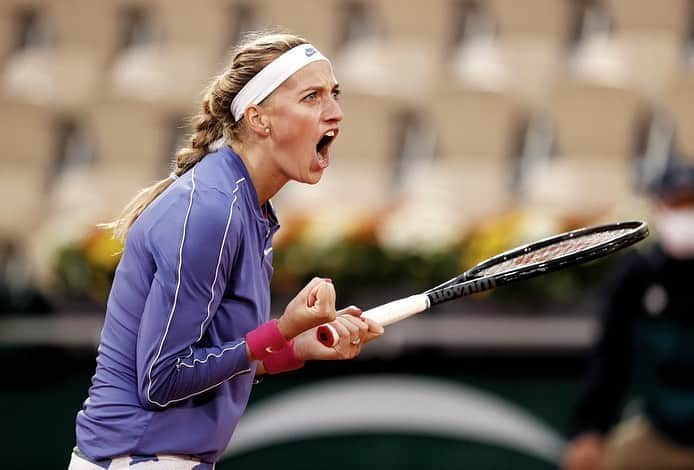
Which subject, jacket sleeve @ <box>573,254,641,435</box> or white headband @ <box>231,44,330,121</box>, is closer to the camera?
white headband @ <box>231,44,330,121</box>

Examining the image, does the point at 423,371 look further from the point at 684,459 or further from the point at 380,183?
the point at 380,183

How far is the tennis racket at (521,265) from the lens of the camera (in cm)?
229

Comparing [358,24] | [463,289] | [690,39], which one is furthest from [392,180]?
[463,289]

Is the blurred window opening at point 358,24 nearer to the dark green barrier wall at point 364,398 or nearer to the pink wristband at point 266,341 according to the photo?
the dark green barrier wall at point 364,398

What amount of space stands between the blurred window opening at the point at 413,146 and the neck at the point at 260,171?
4.12 meters

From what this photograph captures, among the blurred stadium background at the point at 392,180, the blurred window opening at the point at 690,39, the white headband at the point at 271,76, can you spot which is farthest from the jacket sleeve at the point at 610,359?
the white headband at the point at 271,76

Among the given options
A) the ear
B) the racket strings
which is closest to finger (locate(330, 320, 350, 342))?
the ear

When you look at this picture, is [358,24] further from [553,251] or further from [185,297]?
[185,297]

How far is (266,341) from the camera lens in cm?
208

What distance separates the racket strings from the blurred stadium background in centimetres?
203

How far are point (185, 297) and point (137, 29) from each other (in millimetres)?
5459

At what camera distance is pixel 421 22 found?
634cm

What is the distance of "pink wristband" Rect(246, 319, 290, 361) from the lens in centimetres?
208

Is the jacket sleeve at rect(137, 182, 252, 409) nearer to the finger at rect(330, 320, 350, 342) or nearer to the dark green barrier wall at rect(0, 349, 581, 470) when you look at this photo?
the finger at rect(330, 320, 350, 342)
